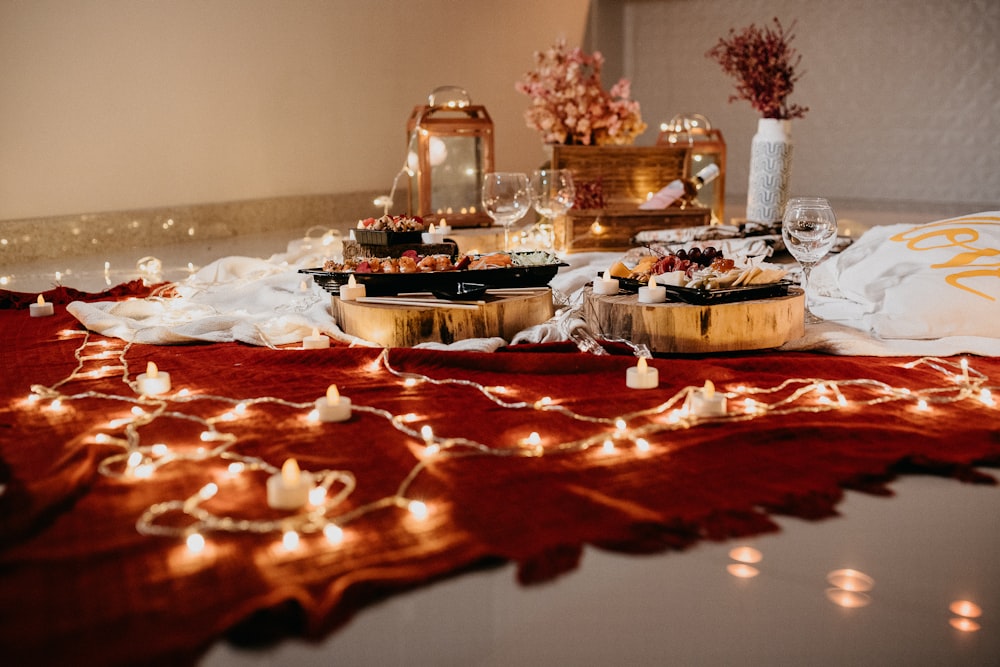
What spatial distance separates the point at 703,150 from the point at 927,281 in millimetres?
2437

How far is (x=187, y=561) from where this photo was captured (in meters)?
1.18

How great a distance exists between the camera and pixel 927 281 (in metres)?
2.36

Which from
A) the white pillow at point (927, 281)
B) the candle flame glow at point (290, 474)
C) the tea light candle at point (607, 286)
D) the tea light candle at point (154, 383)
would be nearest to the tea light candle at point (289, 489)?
the candle flame glow at point (290, 474)

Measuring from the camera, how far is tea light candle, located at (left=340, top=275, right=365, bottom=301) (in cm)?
237

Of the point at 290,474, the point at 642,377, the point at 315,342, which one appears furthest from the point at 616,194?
the point at 290,474

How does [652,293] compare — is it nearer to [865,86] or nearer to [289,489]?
[289,489]

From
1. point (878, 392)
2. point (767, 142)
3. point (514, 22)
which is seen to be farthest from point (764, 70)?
point (514, 22)

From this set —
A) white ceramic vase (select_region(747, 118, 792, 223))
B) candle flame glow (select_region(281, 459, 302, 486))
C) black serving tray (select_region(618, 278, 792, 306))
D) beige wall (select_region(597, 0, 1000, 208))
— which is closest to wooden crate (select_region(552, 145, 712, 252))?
white ceramic vase (select_region(747, 118, 792, 223))

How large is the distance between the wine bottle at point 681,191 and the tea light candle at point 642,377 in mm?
2427

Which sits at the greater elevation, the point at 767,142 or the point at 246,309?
the point at 767,142

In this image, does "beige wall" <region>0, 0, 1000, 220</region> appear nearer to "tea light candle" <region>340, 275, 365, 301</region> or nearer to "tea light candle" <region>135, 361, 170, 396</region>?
"tea light candle" <region>340, 275, 365, 301</region>

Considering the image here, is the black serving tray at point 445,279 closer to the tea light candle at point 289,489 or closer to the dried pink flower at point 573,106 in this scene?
the tea light candle at point 289,489

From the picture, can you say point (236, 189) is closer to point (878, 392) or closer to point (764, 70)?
point (764, 70)

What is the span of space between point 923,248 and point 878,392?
0.84m
